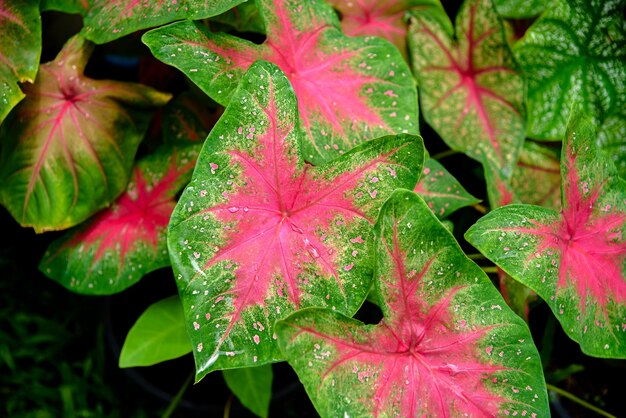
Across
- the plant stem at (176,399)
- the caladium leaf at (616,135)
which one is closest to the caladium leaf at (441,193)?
the caladium leaf at (616,135)

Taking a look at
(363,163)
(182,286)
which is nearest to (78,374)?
(182,286)

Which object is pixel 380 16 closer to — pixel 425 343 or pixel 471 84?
pixel 471 84

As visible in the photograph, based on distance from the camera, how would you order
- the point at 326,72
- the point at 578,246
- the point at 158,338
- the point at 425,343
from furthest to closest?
the point at 158,338
the point at 326,72
the point at 578,246
the point at 425,343

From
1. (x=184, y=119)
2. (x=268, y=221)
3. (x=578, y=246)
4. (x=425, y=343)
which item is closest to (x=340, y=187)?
(x=268, y=221)

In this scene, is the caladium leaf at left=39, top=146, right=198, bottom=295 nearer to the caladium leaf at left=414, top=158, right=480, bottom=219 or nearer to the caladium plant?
the caladium plant

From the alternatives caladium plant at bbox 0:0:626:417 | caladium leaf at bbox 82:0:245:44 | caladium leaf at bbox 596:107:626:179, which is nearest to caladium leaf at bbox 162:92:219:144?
caladium plant at bbox 0:0:626:417

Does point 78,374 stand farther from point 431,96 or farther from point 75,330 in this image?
point 431,96
